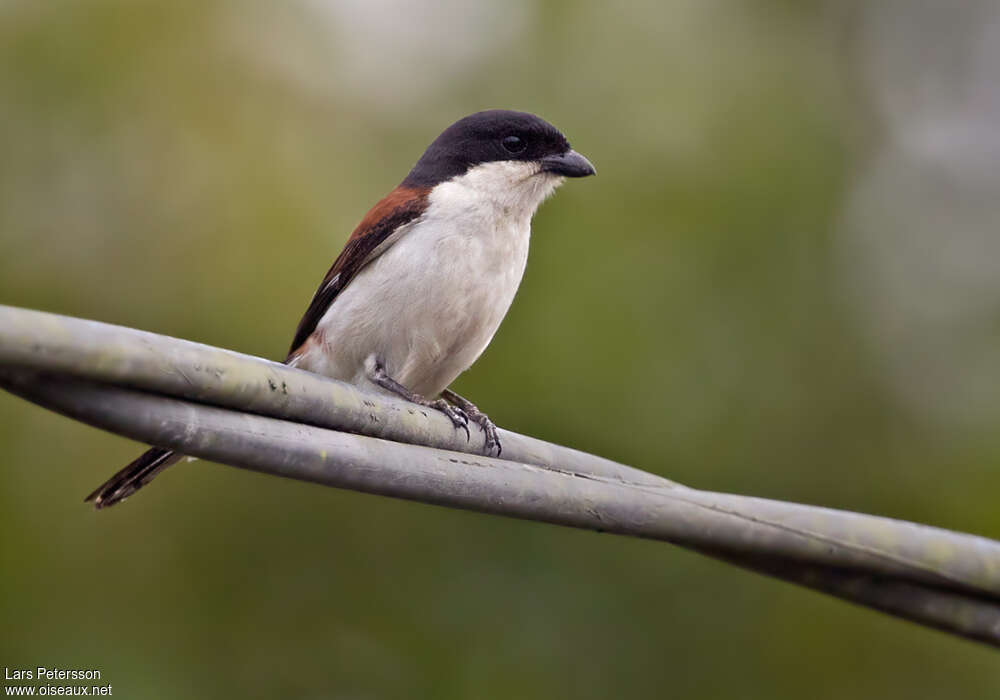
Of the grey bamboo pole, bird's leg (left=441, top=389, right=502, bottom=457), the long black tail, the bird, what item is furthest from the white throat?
the grey bamboo pole

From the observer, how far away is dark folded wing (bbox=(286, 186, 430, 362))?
12.5ft

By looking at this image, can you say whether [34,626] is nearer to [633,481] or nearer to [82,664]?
[82,664]

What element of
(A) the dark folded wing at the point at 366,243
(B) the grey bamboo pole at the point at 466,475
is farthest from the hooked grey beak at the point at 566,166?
(B) the grey bamboo pole at the point at 466,475

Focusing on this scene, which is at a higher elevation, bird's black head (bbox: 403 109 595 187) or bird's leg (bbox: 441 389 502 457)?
bird's black head (bbox: 403 109 595 187)

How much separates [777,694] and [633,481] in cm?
295

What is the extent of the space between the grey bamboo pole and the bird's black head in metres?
2.04

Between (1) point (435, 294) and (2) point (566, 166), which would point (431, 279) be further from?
(2) point (566, 166)

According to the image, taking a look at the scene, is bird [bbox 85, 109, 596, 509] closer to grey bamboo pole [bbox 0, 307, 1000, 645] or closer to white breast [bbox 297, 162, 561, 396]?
white breast [bbox 297, 162, 561, 396]

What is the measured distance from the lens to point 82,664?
4176 mm

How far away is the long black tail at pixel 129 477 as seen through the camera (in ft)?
10.2

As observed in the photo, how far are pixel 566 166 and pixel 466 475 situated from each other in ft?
7.52

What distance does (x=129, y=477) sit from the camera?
314 cm

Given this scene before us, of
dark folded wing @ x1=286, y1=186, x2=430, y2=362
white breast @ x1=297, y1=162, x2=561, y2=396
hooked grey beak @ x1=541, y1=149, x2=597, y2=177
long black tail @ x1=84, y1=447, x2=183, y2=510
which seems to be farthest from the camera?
hooked grey beak @ x1=541, y1=149, x2=597, y2=177

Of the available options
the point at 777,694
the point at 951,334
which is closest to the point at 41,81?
the point at 777,694
